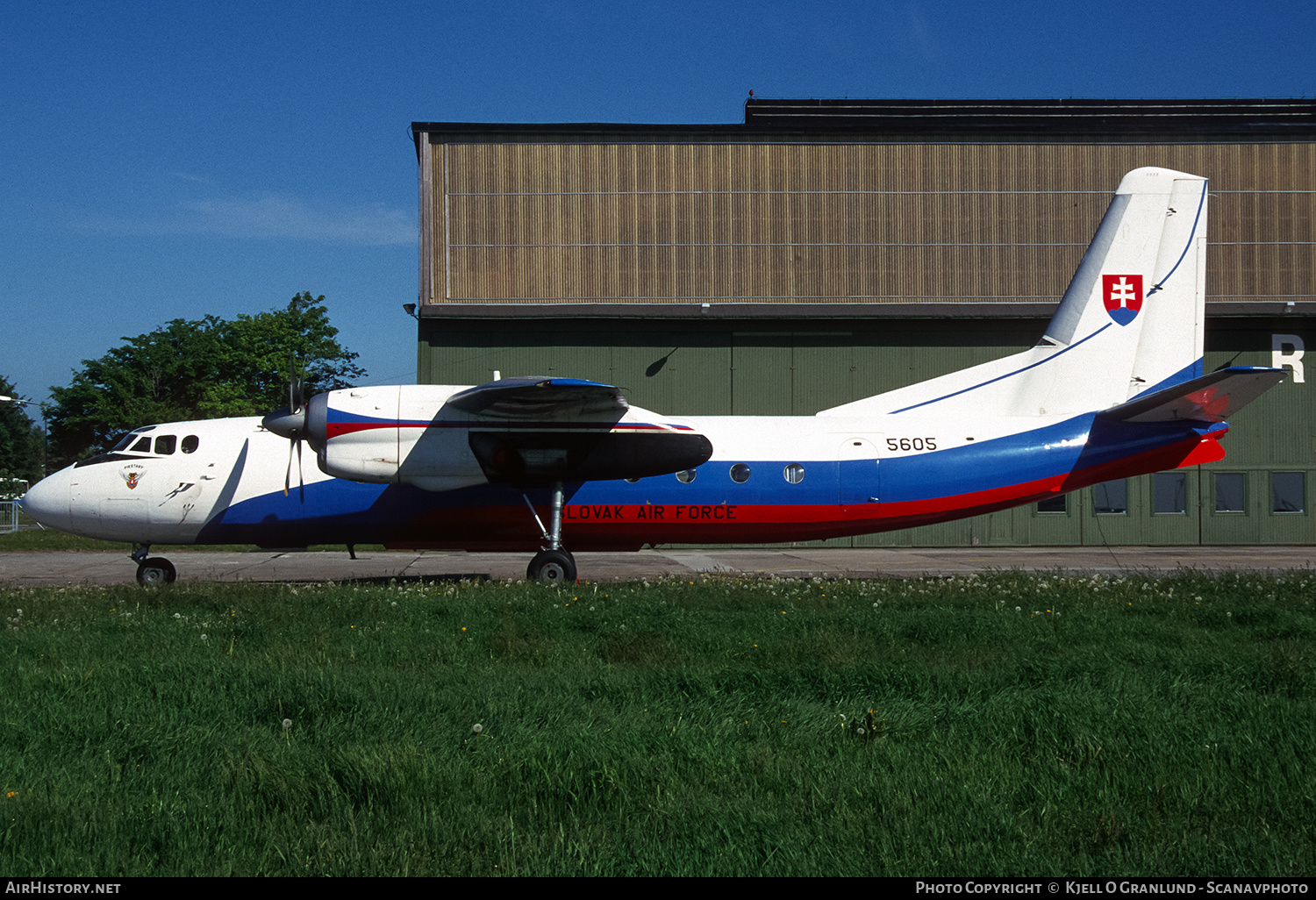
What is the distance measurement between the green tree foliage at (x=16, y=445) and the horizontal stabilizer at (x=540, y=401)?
7772cm

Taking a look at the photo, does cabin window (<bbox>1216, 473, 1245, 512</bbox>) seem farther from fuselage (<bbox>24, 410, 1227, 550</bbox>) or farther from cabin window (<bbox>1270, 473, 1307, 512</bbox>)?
fuselage (<bbox>24, 410, 1227, 550</bbox>)

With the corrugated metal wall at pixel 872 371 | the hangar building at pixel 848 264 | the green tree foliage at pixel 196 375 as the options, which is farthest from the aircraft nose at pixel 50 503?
the green tree foliage at pixel 196 375

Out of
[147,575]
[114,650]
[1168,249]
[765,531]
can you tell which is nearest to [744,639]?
[114,650]

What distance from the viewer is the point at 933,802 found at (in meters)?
4.71

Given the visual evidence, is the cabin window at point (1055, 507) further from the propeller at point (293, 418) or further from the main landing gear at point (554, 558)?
the propeller at point (293, 418)

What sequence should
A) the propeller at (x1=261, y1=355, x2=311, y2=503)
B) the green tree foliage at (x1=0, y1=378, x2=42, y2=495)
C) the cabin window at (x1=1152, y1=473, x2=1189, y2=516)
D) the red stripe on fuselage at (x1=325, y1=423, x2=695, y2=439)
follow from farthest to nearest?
the green tree foliage at (x1=0, y1=378, x2=42, y2=495) → the cabin window at (x1=1152, y1=473, x2=1189, y2=516) → the propeller at (x1=261, y1=355, x2=311, y2=503) → the red stripe on fuselage at (x1=325, y1=423, x2=695, y2=439)

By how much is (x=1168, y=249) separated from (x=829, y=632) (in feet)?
41.8

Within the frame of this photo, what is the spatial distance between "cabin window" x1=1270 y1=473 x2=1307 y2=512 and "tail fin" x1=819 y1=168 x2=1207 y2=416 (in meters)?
17.9

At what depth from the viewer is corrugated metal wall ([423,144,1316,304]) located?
1209 inches

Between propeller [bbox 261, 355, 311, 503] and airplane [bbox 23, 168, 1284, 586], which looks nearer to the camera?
propeller [bbox 261, 355, 311, 503]

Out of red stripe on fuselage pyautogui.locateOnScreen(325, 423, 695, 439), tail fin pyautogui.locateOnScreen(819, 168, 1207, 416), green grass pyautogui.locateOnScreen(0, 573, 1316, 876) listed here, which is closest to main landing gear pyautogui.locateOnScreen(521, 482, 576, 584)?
red stripe on fuselage pyautogui.locateOnScreen(325, 423, 695, 439)

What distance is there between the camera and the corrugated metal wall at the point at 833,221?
101 ft

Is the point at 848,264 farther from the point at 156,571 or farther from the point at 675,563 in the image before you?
the point at 156,571

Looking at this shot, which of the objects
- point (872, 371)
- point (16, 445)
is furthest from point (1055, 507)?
point (16, 445)
